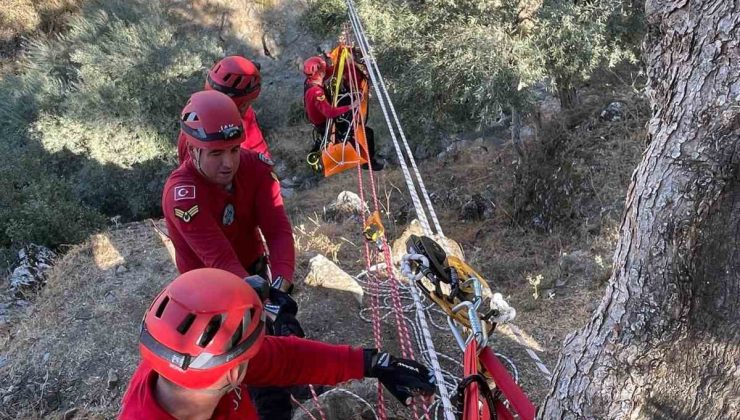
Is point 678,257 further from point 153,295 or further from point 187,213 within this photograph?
point 153,295

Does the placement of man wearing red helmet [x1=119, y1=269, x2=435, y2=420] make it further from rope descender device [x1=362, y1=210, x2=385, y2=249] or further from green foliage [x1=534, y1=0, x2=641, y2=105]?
green foliage [x1=534, y1=0, x2=641, y2=105]

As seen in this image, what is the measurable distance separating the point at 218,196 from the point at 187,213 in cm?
18

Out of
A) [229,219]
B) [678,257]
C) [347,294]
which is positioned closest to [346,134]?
[347,294]

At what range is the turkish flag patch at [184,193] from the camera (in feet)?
8.74

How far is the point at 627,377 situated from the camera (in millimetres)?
1677

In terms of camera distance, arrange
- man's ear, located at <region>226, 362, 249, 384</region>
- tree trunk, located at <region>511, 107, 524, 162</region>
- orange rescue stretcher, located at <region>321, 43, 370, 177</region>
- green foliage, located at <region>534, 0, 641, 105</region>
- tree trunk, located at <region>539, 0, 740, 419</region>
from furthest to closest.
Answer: tree trunk, located at <region>511, 107, 524, 162</region> < green foliage, located at <region>534, 0, 641, 105</region> < orange rescue stretcher, located at <region>321, 43, 370, 177</region> < man's ear, located at <region>226, 362, 249, 384</region> < tree trunk, located at <region>539, 0, 740, 419</region>

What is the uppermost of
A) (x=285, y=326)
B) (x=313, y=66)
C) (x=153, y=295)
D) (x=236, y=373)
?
(x=313, y=66)

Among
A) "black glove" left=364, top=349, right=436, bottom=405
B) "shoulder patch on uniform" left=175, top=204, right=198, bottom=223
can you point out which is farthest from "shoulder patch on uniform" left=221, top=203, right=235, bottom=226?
"black glove" left=364, top=349, right=436, bottom=405

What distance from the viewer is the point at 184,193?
2672 mm

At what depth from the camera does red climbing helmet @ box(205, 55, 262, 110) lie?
3.68m

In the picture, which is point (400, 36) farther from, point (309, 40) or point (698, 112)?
point (309, 40)

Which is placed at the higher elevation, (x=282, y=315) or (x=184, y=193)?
(x=184, y=193)

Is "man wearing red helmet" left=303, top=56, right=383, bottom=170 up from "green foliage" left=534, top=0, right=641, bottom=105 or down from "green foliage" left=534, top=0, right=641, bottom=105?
down

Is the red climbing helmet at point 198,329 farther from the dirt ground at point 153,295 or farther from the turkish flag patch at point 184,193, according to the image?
the dirt ground at point 153,295
